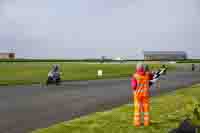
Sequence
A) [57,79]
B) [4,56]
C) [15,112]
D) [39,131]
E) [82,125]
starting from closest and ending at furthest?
[39,131] → [82,125] → [15,112] → [57,79] → [4,56]

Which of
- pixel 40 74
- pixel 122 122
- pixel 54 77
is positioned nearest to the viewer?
pixel 122 122

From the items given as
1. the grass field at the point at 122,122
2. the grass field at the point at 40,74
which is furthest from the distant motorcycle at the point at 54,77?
the grass field at the point at 122,122

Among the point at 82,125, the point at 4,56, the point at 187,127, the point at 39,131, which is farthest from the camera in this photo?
the point at 4,56

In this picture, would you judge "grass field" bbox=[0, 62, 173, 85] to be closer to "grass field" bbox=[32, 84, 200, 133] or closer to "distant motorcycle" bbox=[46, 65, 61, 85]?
"distant motorcycle" bbox=[46, 65, 61, 85]

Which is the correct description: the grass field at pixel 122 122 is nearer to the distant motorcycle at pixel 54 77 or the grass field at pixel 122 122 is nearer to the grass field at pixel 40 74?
the distant motorcycle at pixel 54 77

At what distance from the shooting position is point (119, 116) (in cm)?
1224

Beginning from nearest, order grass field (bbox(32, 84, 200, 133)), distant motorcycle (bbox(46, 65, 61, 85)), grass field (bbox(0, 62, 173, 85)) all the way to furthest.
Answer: grass field (bbox(32, 84, 200, 133)) → distant motorcycle (bbox(46, 65, 61, 85)) → grass field (bbox(0, 62, 173, 85))

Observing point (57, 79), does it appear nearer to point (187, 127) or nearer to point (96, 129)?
point (96, 129)

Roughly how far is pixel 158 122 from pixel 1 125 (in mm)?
4986

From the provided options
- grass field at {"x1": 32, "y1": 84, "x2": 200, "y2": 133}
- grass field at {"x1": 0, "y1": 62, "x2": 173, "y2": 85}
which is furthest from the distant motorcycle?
grass field at {"x1": 32, "y1": 84, "x2": 200, "y2": 133}

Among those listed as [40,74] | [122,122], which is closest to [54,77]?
[40,74]

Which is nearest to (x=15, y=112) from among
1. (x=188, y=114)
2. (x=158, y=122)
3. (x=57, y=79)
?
(x=158, y=122)

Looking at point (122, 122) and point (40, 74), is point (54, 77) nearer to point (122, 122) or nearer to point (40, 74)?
point (40, 74)

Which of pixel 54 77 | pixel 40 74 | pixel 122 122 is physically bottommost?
pixel 122 122
